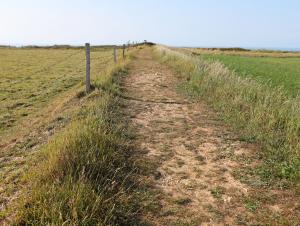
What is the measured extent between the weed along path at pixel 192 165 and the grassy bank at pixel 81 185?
0.41m

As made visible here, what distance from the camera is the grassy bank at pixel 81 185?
3.56 meters

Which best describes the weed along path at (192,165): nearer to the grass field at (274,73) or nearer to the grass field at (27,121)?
Result: the grass field at (27,121)

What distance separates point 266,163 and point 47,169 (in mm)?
3779

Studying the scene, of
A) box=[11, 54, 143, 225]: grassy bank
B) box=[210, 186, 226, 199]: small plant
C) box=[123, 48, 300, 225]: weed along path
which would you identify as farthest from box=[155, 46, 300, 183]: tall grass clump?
box=[11, 54, 143, 225]: grassy bank

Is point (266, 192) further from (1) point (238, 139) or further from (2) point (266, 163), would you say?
(1) point (238, 139)

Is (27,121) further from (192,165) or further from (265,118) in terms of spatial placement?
(265,118)

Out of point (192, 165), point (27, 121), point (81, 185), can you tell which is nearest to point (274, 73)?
point (27, 121)

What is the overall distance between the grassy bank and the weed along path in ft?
1.33

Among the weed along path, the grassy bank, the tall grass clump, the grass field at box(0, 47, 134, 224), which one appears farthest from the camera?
the tall grass clump

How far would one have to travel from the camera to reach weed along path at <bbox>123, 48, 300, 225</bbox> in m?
4.23

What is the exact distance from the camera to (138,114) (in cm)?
922

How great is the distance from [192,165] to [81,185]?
8.21ft

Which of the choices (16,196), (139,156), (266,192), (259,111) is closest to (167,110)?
(259,111)

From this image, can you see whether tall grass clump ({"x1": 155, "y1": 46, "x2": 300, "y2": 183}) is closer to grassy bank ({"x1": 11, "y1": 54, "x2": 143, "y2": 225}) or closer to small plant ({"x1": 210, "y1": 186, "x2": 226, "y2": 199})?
small plant ({"x1": 210, "y1": 186, "x2": 226, "y2": 199})
